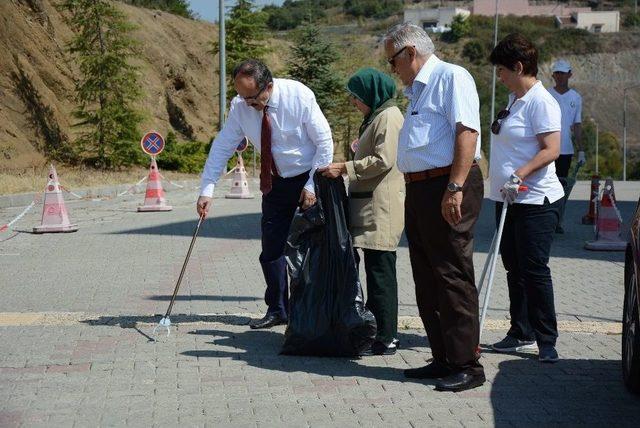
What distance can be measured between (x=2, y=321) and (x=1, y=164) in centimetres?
1987

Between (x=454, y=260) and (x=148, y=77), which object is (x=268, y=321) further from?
(x=148, y=77)

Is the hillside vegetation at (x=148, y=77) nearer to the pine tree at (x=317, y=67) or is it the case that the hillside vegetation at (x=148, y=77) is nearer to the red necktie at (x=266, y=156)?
the pine tree at (x=317, y=67)

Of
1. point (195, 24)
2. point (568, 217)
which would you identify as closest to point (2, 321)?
point (568, 217)

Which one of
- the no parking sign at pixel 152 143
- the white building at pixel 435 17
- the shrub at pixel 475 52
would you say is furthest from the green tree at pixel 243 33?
the white building at pixel 435 17

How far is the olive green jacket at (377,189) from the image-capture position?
20.2ft

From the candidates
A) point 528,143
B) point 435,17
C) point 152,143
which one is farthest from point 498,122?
point 435,17

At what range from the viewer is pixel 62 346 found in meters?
6.54

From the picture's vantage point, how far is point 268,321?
7.17 m

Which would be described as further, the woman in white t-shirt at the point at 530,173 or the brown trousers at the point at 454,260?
the woman in white t-shirt at the point at 530,173

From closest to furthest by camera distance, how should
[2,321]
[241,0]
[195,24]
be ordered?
[2,321] < [241,0] < [195,24]

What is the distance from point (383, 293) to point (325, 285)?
1.23 feet

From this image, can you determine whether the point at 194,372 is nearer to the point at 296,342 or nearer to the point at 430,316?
the point at 296,342

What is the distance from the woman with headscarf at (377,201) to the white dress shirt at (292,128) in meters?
0.44

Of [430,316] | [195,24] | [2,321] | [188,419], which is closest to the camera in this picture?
[188,419]
